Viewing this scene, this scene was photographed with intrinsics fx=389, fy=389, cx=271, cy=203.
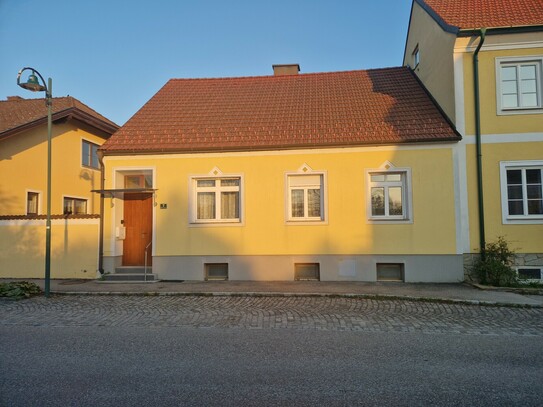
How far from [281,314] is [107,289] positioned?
17.9ft

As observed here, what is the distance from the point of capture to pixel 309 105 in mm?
14156

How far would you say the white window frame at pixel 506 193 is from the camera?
36.9 feet

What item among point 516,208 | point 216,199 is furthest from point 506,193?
point 216,199

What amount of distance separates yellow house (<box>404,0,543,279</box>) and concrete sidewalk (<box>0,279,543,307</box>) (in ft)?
6.26

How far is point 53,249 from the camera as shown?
12.6m

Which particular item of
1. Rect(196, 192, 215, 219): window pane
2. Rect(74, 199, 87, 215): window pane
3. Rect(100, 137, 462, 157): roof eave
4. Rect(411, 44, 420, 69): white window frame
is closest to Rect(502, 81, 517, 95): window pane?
Rect(100, 137, 462, 157): roof eave

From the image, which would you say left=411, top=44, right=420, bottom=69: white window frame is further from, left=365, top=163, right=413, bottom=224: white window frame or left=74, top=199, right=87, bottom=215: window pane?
left=74, top=199, right=87, bottom=215: window pane

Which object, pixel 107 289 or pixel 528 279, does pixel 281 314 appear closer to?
pixel 107 289

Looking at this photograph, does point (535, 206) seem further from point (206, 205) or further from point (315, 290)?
point (206, 205)

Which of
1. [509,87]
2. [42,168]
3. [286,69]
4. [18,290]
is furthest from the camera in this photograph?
[286,69]

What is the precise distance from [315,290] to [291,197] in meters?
3.36

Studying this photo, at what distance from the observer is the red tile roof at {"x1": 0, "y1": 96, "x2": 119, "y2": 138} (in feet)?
49.0

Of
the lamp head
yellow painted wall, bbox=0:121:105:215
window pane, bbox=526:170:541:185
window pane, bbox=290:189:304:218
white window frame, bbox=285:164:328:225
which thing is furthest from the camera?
yellow painted wall, bbox=0:121:105:215

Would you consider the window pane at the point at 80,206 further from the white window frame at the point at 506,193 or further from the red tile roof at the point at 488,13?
the white window frame at the point at 506,193
